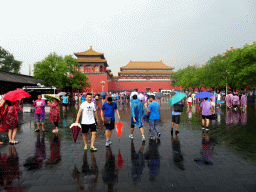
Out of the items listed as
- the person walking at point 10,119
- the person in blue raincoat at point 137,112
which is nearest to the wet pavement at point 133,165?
the person walking at point 10,119

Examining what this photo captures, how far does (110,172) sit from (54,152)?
1.94 meters

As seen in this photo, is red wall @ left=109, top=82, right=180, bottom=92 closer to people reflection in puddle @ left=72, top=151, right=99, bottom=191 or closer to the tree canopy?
the tree canopy

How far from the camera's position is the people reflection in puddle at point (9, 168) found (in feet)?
10.9

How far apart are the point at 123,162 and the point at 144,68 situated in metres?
49.3

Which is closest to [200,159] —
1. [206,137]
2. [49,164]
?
[206,137]

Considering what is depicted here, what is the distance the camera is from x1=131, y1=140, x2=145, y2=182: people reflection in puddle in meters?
3.47

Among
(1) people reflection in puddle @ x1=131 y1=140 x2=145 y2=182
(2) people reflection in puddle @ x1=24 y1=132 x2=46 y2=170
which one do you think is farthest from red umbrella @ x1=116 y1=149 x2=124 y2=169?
(2) people reflection in puddle @ x1=24 y1=132 x2=46 y2=170

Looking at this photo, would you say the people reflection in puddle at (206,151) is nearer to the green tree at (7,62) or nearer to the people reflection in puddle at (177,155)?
the people reflection in puddle at (177,155)

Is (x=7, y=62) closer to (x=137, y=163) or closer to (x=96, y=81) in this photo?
(x=96, y=81)

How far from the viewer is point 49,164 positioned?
13.1 feet

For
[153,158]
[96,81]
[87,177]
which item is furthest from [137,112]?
[96,81]

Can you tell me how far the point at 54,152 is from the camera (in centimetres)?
479

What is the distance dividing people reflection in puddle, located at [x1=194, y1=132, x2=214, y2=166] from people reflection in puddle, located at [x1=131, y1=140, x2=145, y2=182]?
4.00ft

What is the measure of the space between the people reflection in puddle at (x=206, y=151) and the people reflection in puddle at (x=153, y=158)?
2.93ft
